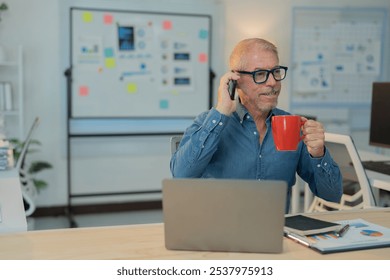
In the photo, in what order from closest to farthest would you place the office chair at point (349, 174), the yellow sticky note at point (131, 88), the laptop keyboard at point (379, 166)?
the office chair at point (349, 174)
the laptop keyboard at point (379, 166)
the yellow sticky note at point (131, 88)

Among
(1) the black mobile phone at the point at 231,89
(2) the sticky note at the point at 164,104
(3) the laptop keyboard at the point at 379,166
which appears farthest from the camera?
(2) the sticky note at the point at 164,104

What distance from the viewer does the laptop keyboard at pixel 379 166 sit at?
2.81 metres

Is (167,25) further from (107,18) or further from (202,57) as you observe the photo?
(107,18)

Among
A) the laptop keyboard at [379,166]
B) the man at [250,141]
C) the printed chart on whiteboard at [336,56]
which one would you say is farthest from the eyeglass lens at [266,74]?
the printed chart on whiteboard at [336,56]

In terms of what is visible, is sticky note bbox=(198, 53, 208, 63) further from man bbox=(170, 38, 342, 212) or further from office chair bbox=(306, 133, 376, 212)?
man bbox=(170, 38, 342, 212)

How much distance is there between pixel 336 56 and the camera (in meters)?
5.61

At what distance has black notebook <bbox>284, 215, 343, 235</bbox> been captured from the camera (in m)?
1.36

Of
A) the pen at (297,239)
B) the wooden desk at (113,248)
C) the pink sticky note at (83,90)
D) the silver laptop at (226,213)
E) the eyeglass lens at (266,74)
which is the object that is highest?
the eyeglass lens at (266,74)

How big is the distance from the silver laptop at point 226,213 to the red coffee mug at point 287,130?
349 millimetres

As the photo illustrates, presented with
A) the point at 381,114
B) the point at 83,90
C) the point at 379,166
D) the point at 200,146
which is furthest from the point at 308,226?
the point at 83,90

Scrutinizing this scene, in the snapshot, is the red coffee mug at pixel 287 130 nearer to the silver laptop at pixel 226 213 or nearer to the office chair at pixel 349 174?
the silver laptop at pixel 226 213

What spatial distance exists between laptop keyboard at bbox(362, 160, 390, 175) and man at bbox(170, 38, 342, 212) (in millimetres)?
1027
